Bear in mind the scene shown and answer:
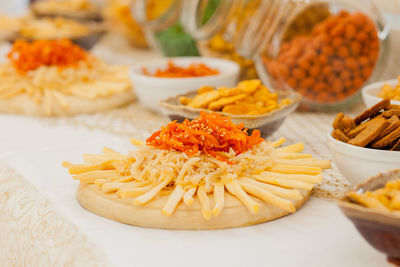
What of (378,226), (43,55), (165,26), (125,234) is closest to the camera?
(378,226)

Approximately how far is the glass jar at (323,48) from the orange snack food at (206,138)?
0.53 meters

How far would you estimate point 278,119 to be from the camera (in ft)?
3.95

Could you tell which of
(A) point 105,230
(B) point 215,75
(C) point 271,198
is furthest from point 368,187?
(B) point 215,75

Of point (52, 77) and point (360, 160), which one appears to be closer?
point (360, 160)

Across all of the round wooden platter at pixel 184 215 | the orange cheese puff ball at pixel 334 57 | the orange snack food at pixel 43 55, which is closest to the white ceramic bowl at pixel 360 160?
the round wooden platter at pixel 184 215

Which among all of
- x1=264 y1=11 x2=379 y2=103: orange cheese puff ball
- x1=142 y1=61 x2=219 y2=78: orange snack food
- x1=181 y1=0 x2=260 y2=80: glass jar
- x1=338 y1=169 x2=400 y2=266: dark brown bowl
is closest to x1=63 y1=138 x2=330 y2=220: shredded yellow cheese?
x1=338 y1=169 x2=400 y2=266: dark brown bowl

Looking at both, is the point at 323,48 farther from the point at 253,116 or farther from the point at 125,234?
the point at 125,234

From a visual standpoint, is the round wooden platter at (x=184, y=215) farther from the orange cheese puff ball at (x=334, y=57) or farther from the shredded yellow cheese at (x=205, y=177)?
the orange cheese puff ball at (x=334, y=57)

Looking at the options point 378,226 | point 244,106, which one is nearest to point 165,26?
point 244,106

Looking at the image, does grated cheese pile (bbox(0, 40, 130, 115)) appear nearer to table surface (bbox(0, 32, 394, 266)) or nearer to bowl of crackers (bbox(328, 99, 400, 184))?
table surface (bbox(0, 32, 394, 266))

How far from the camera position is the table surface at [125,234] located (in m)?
0.75

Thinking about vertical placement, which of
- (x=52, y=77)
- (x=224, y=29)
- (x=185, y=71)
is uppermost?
(x=224, y=29)

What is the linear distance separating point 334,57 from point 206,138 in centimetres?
64

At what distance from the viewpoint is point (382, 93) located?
1.14 m
